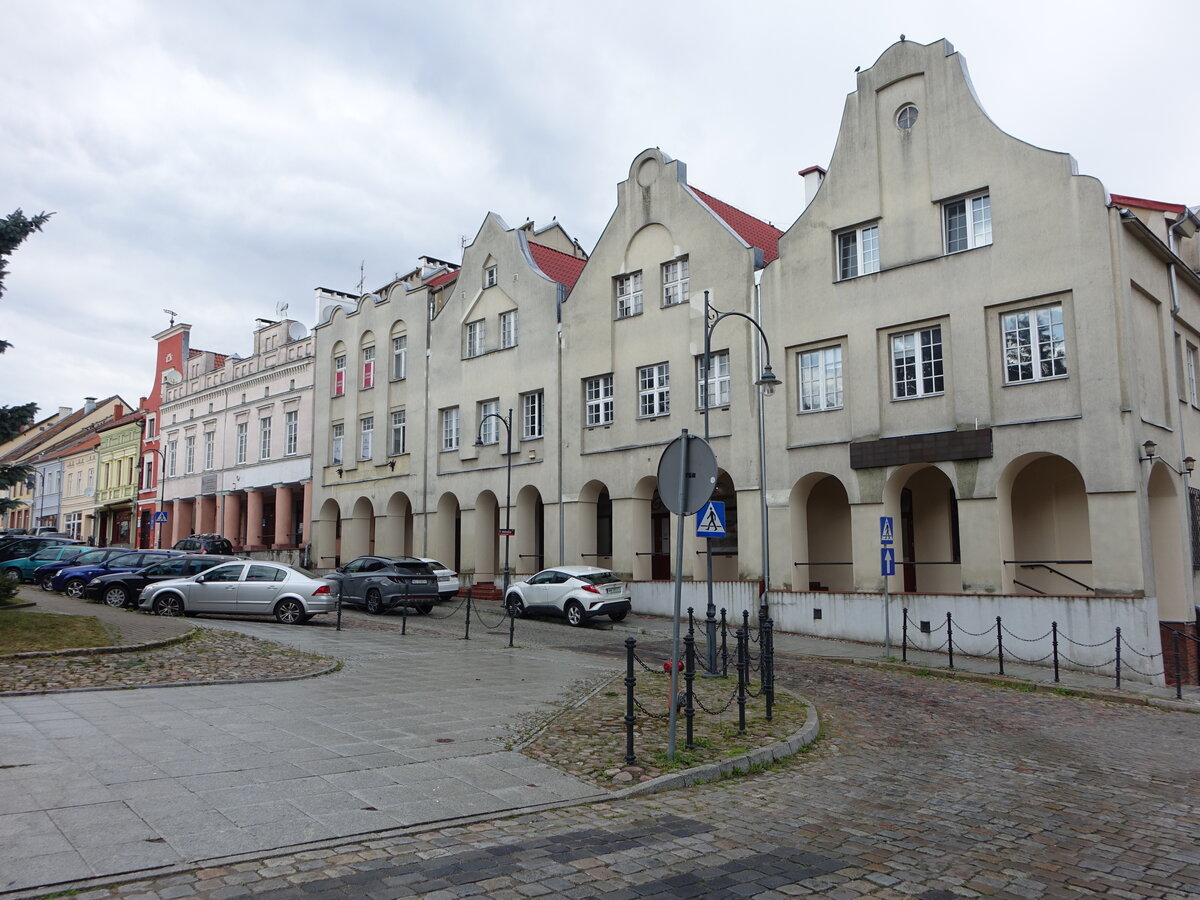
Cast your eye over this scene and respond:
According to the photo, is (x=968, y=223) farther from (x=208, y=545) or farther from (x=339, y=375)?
(x=208, y=545)

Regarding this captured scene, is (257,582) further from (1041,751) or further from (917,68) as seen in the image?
(917,68)

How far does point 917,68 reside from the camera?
23.4m

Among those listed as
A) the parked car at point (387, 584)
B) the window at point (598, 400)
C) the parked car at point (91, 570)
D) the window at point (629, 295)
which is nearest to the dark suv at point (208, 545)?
the parked car at point (91, 570)

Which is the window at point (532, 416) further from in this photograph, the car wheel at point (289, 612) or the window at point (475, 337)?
the car wheel at point (289, 612)

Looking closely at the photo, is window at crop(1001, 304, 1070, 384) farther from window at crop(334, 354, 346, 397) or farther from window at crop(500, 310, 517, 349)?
window at crop(334, 354, 346, 397)

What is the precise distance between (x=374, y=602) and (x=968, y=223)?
19.5 meters

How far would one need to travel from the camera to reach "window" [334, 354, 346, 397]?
141 ft

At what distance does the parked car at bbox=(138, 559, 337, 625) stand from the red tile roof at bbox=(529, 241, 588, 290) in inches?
614

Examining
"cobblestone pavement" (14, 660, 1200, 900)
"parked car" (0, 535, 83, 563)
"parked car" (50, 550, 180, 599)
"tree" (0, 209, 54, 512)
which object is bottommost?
"cobblestone pavement" (14, 660, 1200, 900)

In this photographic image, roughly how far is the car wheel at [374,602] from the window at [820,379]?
13.6 metres

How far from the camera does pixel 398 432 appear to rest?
39688 millimetres

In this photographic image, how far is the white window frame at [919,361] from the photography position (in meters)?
22.7

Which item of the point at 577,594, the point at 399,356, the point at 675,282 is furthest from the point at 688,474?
the point at 399,356

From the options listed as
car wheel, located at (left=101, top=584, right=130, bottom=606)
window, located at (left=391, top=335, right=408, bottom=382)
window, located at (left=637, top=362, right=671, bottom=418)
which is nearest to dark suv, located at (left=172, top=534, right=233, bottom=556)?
window, located at (left=391, top=335, right=408, bottom=382)
